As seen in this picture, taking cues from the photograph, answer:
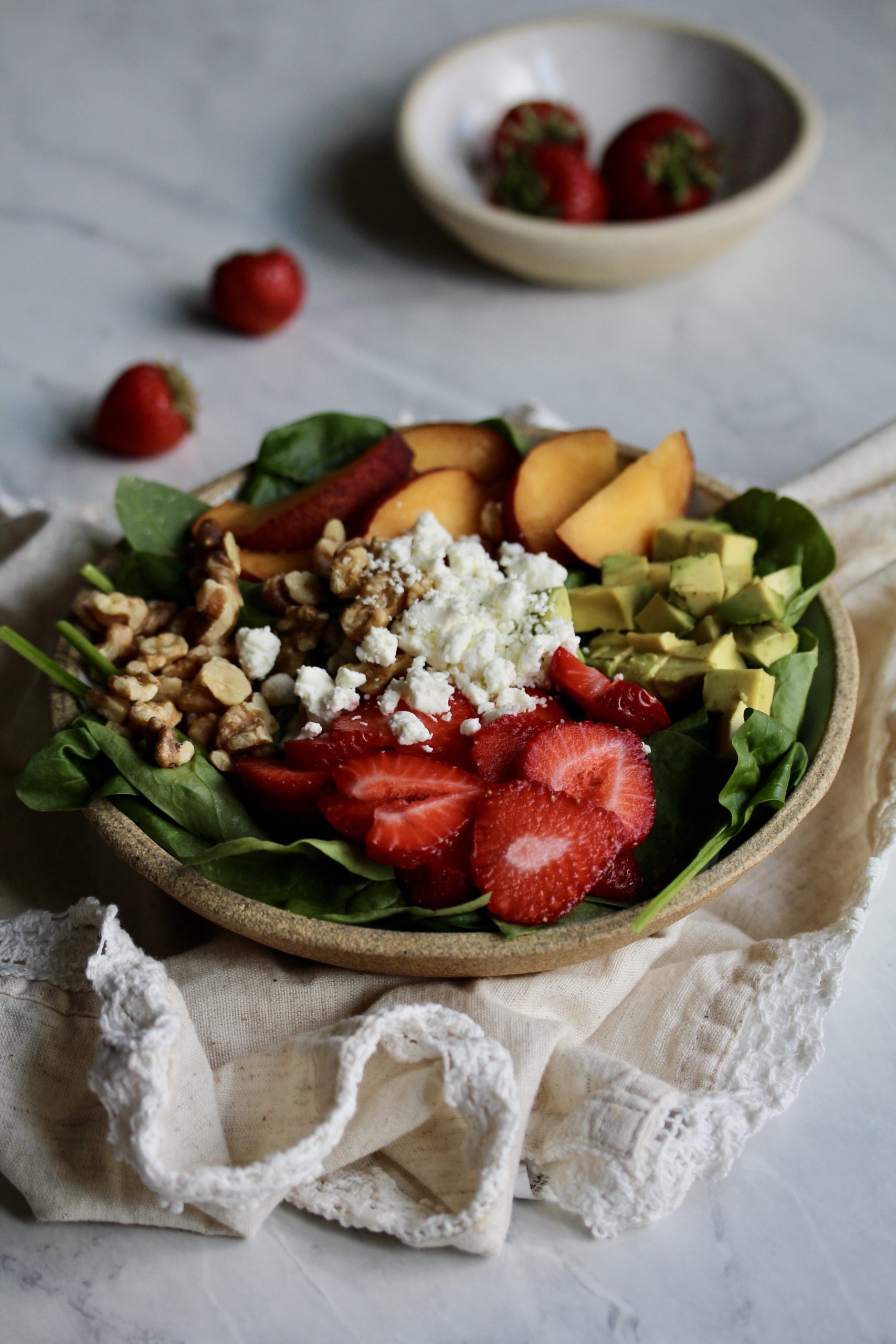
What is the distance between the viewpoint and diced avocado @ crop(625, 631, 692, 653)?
5.21 ft

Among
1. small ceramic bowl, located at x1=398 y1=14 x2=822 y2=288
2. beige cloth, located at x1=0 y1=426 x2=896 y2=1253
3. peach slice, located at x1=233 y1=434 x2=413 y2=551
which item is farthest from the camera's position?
small ceramic bowl, located at x1=398 y1=14 x2=822 y2=288

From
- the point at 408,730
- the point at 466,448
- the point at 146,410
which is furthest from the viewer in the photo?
the point at 146,410

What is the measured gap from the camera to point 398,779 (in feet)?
4.59

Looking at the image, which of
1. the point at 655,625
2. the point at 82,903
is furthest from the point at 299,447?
the point at 82,903

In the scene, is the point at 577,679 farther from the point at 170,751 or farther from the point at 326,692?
the point at 170,751

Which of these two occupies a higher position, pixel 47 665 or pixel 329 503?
pixel 329 503

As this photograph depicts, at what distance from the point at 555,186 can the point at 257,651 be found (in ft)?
4.90

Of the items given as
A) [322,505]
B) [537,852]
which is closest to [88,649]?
[322,505]

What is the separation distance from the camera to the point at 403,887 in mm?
1409

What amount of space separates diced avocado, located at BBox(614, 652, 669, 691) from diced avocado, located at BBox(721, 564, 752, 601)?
15 centimetres

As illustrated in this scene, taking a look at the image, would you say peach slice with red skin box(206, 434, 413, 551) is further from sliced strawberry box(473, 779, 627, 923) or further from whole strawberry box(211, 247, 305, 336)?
whole strawberry box(211, 247, 305, 336)

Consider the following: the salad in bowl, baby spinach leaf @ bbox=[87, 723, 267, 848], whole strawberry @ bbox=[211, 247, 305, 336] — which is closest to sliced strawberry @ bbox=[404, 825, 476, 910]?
the salad in bowl

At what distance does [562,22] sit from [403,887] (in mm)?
2329

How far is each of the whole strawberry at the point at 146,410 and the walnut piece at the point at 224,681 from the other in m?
0.96
